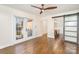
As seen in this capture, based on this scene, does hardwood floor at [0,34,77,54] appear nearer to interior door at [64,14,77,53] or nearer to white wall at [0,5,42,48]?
white wall at [0,5,42,48]

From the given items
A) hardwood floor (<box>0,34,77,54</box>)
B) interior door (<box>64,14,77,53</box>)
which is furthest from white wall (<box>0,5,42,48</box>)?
interior door (<box>64,14,77,53</box>)

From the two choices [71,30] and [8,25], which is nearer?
[8,25]

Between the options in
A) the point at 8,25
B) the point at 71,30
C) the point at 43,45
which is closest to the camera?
the point at 8,25

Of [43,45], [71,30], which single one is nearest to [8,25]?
[43,45]

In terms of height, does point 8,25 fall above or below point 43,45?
above

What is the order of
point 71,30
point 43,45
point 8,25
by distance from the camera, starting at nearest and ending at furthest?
point 8,25 < point 43,45 < point 71,30

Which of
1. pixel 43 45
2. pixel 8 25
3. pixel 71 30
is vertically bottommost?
pixel 43 45

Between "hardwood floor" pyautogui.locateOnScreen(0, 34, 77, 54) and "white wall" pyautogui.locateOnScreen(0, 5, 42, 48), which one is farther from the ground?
"white wall" pyautogui.locateOnScreen(0, 5, 42, 48)

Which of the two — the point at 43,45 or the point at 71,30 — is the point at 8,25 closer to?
the point at 43,45

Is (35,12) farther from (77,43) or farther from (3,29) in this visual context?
(77,43)
